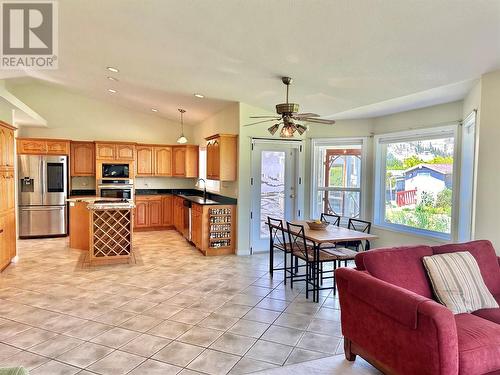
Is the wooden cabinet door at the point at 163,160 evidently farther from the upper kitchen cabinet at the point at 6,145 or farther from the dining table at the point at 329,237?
the dining table at the point at 329,237

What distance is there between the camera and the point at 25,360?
8.27 feet

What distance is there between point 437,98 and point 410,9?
228 centimetres

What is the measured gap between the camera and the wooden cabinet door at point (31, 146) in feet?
23.5

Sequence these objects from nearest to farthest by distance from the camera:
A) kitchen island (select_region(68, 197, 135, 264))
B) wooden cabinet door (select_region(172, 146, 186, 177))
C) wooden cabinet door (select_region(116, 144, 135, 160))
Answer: kitchen island (select_region(68, 197, 135, 264)) < wooden cabinet door (select_region(116, 144, 135, 160)) < wooden cabinet door (select_region(172, 146, 186, 177))

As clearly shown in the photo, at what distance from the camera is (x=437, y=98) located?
14.0ft

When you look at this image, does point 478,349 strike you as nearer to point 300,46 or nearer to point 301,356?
point 301,356

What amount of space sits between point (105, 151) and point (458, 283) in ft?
24.0

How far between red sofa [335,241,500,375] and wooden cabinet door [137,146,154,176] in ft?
21.6

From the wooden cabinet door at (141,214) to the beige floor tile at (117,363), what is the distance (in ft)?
18.5

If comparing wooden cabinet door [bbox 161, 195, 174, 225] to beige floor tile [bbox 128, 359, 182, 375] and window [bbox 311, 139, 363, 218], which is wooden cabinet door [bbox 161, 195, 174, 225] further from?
beige floor tile [bbox 128, 359, 182, 375]

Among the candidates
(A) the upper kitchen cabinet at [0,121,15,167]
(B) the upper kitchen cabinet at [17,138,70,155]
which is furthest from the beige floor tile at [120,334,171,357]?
(B) the upper kitchen cabinet at [17,138,70,155]

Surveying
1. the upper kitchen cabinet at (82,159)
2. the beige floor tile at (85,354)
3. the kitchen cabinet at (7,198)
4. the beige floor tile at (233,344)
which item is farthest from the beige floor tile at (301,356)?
the upper kitchen cabinet at (82,159)

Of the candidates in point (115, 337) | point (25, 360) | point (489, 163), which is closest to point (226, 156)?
point (115, 337)

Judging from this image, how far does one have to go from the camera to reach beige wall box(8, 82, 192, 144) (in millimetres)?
7617
